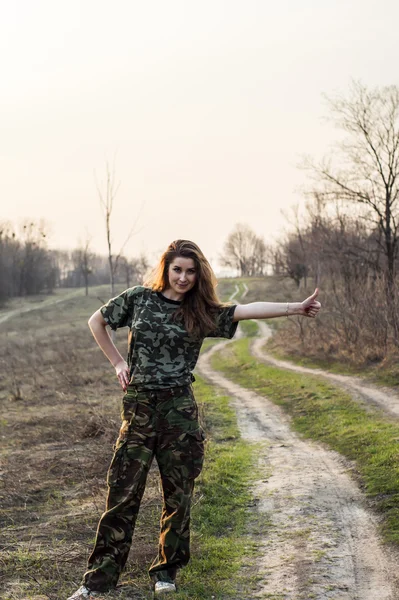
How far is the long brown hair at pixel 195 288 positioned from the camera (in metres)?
4.90

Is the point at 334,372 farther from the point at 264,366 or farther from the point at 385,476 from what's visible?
the point at 385,476

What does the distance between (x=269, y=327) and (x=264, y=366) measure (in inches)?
795

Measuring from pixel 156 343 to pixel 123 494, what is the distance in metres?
1.10

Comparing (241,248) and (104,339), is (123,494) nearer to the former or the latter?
(104,339)

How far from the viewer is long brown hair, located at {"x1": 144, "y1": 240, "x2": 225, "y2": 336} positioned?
490cm

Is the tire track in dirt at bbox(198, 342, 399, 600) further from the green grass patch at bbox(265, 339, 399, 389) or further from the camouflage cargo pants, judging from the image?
the green grass patch at bbox(265, 339, 399, 389)

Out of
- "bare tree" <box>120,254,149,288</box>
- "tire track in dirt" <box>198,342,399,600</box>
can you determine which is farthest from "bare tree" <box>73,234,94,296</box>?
"tire track in dirt" <box>198,342,399,600</box>

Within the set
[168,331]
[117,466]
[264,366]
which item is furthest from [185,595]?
[264,366]

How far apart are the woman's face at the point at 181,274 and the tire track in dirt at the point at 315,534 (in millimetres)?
2399

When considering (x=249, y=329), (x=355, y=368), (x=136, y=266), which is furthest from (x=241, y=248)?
(x=355, y=368)

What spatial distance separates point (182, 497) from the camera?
4914 millimetres

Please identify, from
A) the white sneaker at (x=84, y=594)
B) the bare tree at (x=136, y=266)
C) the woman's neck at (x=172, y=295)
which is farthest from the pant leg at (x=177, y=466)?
the bare tree at (x=136, y=266)

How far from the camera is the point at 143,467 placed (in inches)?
190

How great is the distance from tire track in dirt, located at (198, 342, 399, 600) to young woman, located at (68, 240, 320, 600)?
1030 millimetres
